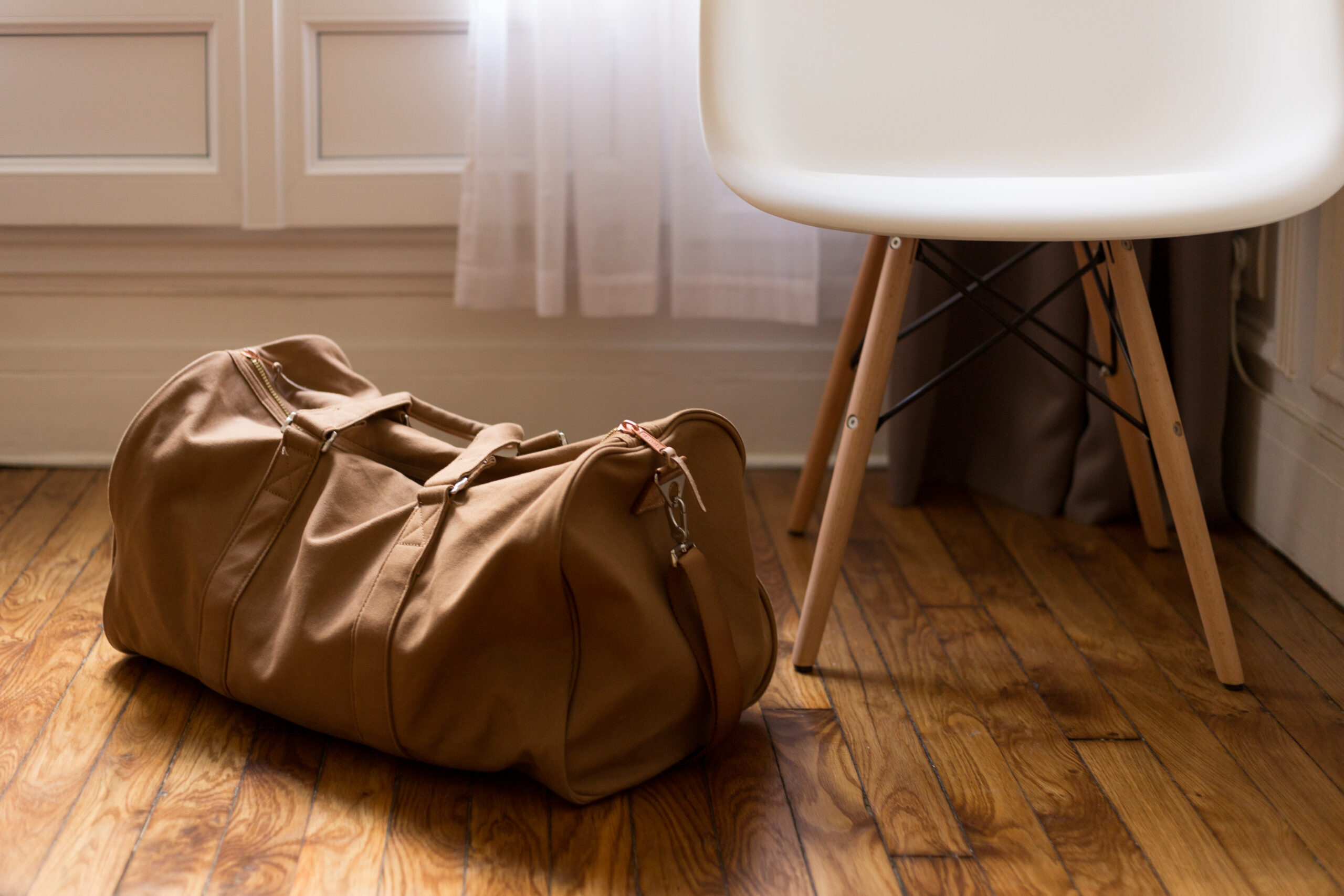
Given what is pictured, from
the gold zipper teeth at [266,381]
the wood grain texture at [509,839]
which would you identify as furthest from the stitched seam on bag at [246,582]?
the wood grain texture at [509,839]

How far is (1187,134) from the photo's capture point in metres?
1.21

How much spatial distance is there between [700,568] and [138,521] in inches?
19.1

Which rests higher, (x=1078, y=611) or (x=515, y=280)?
(x=515, y=280)

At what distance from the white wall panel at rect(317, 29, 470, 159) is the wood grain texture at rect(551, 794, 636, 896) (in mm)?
979

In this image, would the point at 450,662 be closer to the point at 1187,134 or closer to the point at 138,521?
Answer: the point at 138,521

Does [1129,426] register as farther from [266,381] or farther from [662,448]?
[266,381]

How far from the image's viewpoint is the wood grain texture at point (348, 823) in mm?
819

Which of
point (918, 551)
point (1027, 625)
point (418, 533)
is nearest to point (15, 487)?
point (418, 533)

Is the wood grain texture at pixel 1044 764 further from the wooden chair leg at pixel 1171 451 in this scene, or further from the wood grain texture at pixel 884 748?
the wooden chair leg at pixel 1171 451

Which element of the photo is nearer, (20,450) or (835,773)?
(835,773)

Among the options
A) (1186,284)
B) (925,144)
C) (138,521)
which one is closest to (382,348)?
(138,521)

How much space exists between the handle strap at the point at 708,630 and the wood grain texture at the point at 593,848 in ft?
0.34

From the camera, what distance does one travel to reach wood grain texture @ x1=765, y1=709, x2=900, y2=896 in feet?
2.73

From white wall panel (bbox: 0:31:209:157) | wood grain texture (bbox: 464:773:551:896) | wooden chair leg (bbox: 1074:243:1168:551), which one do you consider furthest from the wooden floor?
white wall panel (bbox: 0:31:209:157)
